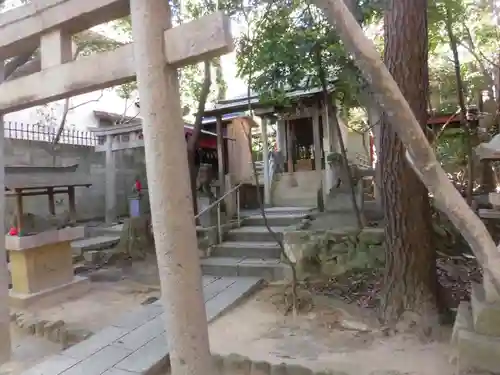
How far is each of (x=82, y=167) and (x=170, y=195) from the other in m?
12.0

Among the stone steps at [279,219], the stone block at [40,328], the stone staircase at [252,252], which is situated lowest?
the stone block at [40,328]

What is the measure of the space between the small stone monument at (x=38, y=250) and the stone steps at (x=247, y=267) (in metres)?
2.42

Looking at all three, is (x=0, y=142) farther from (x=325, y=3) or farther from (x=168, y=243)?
(x=325, y=3)

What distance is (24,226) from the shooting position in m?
6.71

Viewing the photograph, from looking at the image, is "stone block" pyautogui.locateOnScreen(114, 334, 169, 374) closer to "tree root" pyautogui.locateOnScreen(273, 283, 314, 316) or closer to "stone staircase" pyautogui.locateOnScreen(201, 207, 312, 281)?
"tree root" pyautogui.locateOnScreen(273, 283, 314, 316)

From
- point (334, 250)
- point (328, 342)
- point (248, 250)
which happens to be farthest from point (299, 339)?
point (248, 250)

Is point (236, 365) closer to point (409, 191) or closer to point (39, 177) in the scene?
point (409, 191)

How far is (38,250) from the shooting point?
22.7ft

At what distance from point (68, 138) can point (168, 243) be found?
1248 centimetres

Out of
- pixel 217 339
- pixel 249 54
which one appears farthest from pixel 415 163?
pixel 249 54

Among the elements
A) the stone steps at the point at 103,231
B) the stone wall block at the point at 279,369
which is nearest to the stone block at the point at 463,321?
the stone wall block at the point at 279,369

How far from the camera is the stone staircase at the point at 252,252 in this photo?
7016mm

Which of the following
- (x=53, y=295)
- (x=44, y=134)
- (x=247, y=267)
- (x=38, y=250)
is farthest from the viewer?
(x=44, y=134)

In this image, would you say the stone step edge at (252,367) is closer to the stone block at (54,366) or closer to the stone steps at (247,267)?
the stone block at (54,366)
